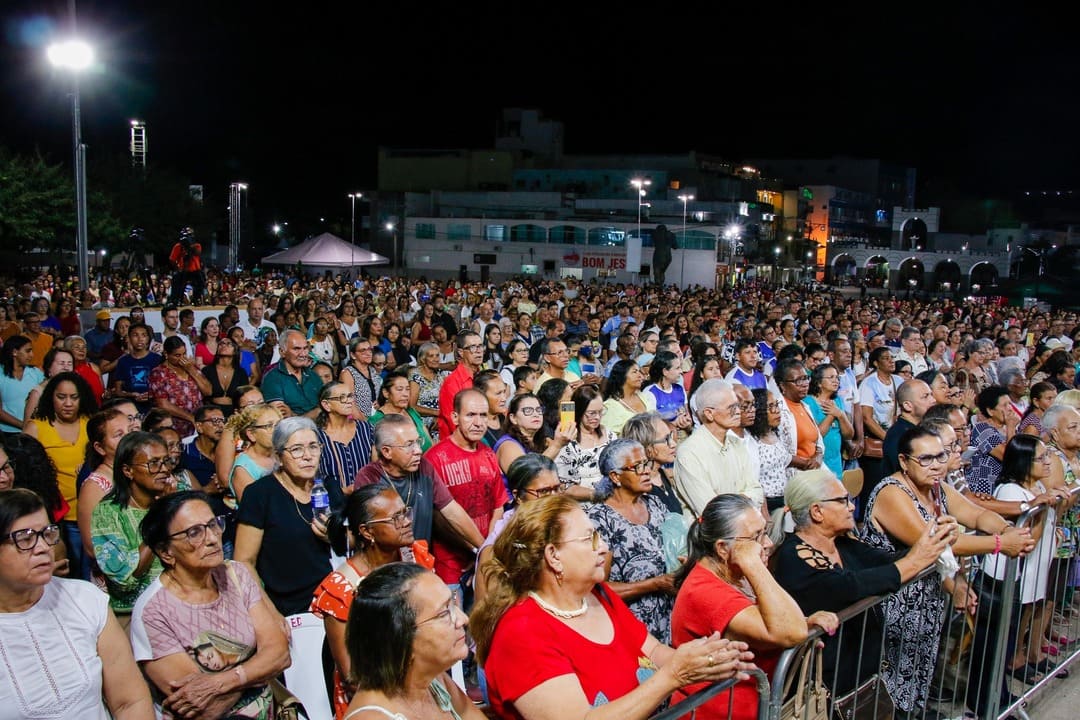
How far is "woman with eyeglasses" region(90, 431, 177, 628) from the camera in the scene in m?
3.68

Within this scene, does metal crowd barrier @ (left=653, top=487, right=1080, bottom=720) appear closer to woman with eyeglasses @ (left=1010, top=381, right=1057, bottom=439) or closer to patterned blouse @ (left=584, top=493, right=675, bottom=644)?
patterned blouse @ (left=584, top=493, right=675, bottom=644)

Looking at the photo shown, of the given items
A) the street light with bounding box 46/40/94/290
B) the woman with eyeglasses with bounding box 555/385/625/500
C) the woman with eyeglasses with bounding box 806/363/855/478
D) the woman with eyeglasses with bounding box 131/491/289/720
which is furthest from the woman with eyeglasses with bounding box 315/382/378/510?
the street light with bounding box 46/40/94/290

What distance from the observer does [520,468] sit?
412 centimetres

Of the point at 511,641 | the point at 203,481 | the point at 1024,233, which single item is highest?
the point at 1024,233

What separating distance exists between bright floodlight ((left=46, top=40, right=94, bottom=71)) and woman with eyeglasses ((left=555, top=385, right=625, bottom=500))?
10855 mm

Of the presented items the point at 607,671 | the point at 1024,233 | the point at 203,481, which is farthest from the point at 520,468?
the point at 1024,233

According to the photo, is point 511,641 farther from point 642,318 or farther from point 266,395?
point 642,318

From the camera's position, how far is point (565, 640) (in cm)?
260

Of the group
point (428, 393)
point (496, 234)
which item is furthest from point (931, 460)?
point (496, 234)

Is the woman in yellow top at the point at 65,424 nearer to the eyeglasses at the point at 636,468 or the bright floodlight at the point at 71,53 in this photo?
the eyeglasses at the point at 636,468

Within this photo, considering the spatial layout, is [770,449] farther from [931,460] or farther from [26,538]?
[26,538]

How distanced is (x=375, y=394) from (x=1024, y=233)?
92866 millimetres

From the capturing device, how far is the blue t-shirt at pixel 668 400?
7039 mm

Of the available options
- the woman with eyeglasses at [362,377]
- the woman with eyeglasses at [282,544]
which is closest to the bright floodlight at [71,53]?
the woman with eyeglasses at [362,377]
